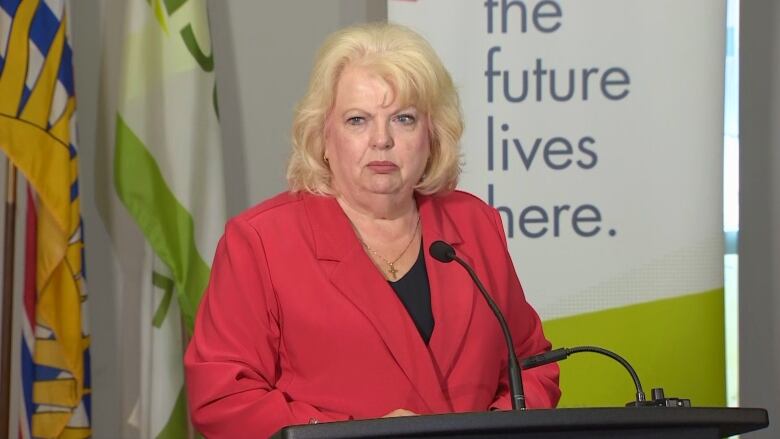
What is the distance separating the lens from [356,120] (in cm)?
234

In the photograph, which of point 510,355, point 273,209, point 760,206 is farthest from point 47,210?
point 760,206

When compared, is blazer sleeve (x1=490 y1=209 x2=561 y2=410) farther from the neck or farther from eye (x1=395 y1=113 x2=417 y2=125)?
eye (x1=395 y1=113 x2=417 y2=125)

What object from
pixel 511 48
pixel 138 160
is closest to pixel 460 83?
pixel 511 48

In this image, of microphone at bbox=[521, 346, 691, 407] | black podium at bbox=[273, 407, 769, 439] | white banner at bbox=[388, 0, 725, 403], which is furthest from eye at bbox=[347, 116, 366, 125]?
white banner at bbox=[388, 0, 725, 403]

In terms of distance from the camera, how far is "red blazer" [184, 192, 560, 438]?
2160mm

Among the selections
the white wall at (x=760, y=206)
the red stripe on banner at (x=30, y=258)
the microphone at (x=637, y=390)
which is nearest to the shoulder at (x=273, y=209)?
the microphone at (x=637, y=390)

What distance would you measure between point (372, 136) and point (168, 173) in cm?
192

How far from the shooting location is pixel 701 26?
410 centimetres

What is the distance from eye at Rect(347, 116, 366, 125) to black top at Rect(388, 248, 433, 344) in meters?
0.30

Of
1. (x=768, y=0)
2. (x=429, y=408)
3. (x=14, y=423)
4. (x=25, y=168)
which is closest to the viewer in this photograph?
(x=429, y=408)

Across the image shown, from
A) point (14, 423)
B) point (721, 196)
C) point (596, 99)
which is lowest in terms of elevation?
point (14, 423)

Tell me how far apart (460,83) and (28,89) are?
1.38 meters

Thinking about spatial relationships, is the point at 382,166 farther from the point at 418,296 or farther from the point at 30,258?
the point at 30,258

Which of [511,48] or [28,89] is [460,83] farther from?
[28,89]
